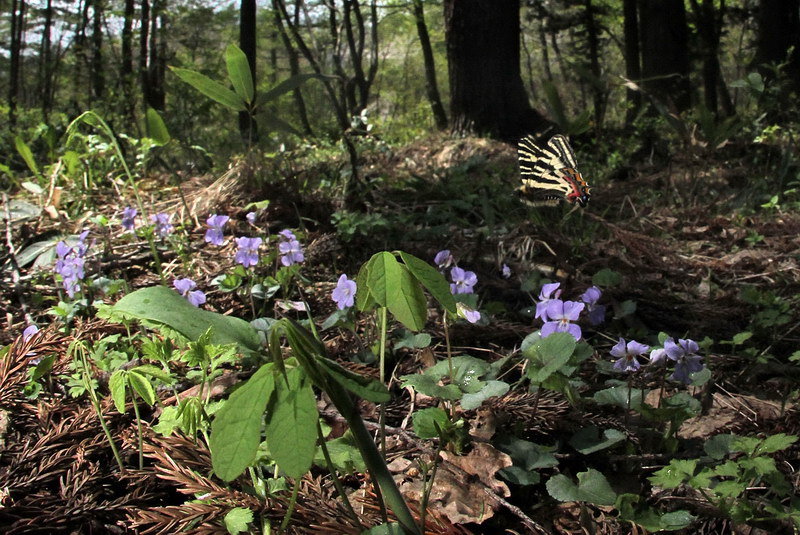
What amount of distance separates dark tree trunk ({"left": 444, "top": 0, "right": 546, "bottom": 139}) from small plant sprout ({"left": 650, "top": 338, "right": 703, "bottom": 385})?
5086mm

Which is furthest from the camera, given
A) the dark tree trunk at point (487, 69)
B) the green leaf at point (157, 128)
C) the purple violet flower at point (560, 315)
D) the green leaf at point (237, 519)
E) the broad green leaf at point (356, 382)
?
the dark tree trunk at point (487, 69)

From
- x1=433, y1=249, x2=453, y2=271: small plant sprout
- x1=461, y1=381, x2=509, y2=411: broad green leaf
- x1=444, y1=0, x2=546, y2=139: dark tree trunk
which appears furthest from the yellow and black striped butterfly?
x1=444, y1=0, x2=546, y2=139: dark tree trunk

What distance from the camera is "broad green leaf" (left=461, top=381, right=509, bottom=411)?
124cm

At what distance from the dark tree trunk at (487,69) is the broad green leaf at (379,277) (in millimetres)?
5549

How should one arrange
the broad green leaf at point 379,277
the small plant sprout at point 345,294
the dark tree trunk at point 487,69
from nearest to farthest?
1. the broad green leaf at point 379,277
2. the small plant sprout at point 345,294
3. the dark tree trunk at point 487,69

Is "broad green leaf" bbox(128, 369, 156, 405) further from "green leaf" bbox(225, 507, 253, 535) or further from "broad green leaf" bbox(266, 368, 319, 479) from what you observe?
"broad green leaf" bbox(266, 368, 319, 479)

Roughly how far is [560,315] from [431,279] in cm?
62

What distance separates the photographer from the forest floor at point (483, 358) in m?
1.12

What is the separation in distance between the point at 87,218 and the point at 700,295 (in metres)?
2.94

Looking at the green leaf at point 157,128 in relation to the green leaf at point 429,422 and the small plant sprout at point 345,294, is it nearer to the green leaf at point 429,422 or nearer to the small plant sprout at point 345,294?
the small plant sprout at point 345,294

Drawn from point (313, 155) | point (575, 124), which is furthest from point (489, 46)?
point (575, 124)

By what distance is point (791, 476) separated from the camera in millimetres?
1208

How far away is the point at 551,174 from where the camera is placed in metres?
2.30

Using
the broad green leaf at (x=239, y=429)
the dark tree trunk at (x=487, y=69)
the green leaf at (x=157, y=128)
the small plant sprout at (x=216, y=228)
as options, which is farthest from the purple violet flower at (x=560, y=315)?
the dark tree trunk at (x=487, y=69)
